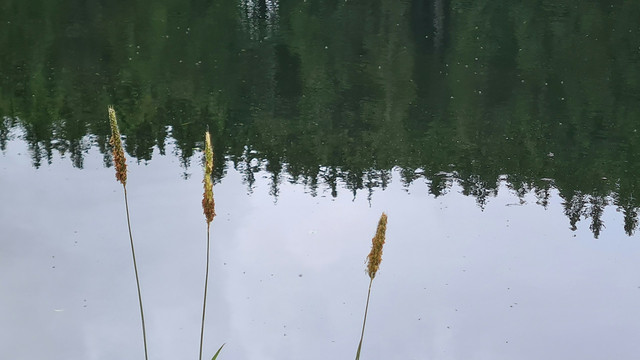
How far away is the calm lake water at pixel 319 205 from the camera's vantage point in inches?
246

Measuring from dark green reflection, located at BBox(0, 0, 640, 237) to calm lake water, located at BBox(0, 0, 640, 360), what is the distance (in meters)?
0.06

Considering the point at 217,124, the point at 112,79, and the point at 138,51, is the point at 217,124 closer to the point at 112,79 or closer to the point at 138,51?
the point at 112,79

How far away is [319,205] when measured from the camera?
8.42 metres

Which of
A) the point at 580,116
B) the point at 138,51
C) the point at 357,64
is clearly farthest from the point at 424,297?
the point at 357,64

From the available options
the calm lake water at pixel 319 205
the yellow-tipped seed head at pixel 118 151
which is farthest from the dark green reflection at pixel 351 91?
the yellow-tipped seed head at pixel 118 151

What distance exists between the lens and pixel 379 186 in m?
9.17

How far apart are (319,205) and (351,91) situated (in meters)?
6.76

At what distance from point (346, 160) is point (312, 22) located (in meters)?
14.0

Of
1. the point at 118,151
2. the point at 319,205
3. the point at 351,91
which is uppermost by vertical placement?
the point at 351,91

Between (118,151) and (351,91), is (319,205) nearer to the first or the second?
(118,151)

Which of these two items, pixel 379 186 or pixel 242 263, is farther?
pixel 379 186

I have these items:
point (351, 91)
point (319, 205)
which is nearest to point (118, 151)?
point (319, 205)

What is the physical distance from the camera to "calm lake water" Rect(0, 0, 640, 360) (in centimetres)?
625

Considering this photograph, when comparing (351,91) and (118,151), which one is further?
(351,91)
